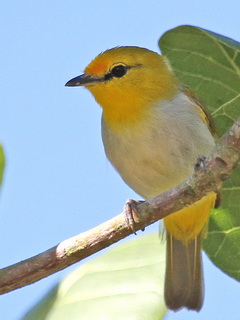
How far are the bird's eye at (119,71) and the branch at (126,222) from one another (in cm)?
155

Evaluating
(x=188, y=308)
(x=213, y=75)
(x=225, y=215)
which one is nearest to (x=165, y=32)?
(x=213, y=75)

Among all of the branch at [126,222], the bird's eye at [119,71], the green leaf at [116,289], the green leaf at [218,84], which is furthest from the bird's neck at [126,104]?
the branch at [126,222]

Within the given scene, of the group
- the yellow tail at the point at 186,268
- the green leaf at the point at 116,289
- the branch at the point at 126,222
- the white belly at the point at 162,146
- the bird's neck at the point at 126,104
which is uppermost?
the bird's neck at the point at 126,104

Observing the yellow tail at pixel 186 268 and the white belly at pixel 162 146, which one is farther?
the yellow tail at pixel 186 268

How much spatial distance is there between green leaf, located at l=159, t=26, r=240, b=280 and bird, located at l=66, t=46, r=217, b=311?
295mm

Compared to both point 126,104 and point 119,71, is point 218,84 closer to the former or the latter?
point 126,104

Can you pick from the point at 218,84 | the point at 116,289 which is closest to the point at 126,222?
the point at 116,289

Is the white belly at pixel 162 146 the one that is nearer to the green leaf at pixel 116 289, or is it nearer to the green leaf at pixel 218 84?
the green leaf at pixel 218 84

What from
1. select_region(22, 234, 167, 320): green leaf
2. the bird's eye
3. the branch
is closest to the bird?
the bird's eye

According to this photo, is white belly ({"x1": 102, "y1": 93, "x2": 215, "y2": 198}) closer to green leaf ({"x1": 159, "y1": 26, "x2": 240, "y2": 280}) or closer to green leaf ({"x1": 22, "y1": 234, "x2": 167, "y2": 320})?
green leaf ({"x1": 159, "y1": 26, "x2": 240, "y2": 280})

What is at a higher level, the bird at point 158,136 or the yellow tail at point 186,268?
the bird at point 158,136

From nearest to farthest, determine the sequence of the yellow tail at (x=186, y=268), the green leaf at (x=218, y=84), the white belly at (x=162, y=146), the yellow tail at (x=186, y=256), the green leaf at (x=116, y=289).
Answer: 1. the green leaf at (x=116, y=289)
2. the green leaf at (x=218, y=84)
3. the white belly at (x=162, y=146)
4. the yellow tail at (x=186, y=256)
5. the yellow tail at (x=186, y=268)

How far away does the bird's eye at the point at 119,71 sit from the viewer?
3654mm

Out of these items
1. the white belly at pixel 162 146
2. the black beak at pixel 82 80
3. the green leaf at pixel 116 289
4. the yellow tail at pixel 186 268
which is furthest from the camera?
the yellow tail at pixel 186 268
